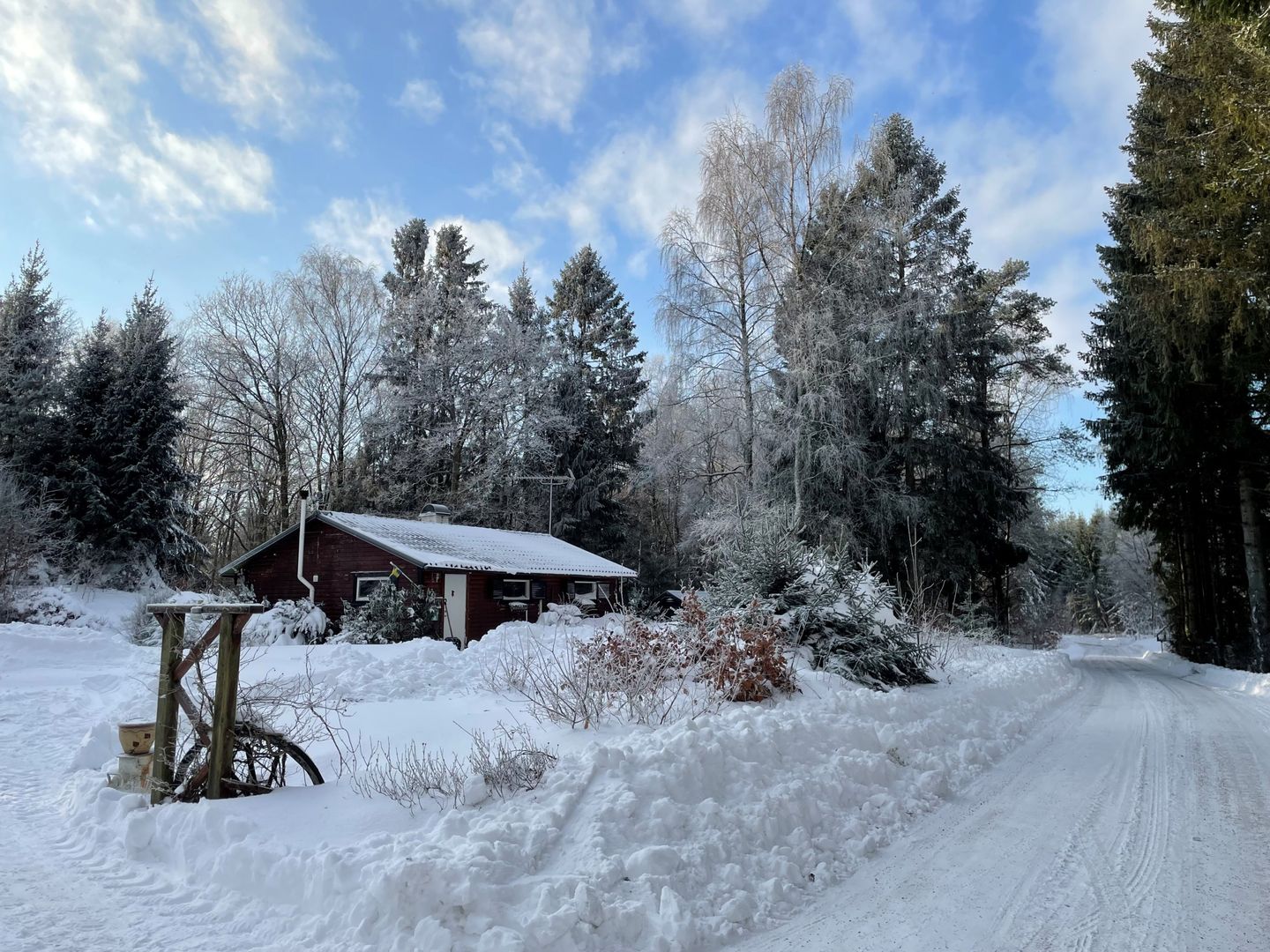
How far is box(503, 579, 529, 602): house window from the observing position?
21562 millimetres

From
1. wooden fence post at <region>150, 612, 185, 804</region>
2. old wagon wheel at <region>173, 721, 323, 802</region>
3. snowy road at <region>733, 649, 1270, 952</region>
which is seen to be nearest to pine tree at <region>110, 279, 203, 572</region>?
wooden fence post at <region>150, 612, 185, 804</region>

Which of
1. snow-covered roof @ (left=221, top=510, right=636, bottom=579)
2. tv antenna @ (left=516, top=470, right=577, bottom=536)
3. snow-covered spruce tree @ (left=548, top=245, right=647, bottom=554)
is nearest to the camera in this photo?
snow-covered roof @ (left=221, top=510, right=636, bottom=579)

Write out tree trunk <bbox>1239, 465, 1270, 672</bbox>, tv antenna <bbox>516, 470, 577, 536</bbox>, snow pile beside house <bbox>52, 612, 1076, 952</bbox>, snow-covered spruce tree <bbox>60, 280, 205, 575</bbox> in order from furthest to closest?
tv antenna <bbox>516, 470, 577, 536</bbox>
snow-covered spruce tree <bbox>60, 280, 205, 575</bbox>
tree trunk <bbox>1239, 465, 1270, 672</bbox>
snow pile beside house <bbox>52, 612, 1076, 952</bbox>

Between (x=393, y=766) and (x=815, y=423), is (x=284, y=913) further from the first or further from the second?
(x=815, y=423)

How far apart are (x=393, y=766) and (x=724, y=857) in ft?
8.08

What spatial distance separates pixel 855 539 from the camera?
19.4 metres

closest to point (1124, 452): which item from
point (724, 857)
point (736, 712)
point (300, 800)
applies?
point (736, 712)

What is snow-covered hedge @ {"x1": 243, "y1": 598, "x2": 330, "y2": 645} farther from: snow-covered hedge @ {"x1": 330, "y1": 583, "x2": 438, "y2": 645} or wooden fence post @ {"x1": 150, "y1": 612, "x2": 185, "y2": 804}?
wooden fence post @ {"x1": 150, "y1": 612, "x2": 185, "y2": 804}

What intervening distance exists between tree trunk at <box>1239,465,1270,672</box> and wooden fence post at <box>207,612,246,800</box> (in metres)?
20.3

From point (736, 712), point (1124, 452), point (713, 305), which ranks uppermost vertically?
point (713, 305)

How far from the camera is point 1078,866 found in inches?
167

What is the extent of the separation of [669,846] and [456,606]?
16858mm

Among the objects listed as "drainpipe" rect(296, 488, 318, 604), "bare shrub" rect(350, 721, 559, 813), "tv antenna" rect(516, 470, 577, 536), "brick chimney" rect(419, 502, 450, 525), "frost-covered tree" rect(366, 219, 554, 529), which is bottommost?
"bare shrub" rect(350, 721, 559, 813)

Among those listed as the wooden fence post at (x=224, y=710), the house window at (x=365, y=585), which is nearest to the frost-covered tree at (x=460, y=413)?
the house window at (x=365, y=585)
